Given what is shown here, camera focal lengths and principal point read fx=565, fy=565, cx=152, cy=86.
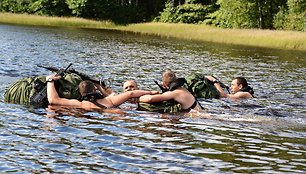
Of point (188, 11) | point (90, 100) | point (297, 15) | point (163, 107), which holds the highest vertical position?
point (188, 11)

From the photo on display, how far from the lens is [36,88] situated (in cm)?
1291

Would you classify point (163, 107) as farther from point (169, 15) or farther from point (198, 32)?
point (169, 15)

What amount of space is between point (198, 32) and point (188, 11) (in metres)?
18.9

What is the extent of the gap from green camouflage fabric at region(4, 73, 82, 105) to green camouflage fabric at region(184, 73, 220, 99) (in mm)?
3594

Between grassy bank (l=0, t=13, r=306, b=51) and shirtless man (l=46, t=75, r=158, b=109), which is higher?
grassy bank (l=0, t=13, r=306, b=51)

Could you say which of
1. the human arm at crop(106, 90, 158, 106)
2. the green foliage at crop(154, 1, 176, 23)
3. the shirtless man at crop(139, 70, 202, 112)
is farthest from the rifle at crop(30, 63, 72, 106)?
the green foliage at crop(154, 1, 176, 23)

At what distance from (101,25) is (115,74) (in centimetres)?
4461

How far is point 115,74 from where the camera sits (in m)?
21.0

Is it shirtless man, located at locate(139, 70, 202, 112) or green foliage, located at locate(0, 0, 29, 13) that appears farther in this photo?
green foliage, located at locate(0, 0, 29, 13)

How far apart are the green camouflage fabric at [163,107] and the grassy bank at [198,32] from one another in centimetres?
2763

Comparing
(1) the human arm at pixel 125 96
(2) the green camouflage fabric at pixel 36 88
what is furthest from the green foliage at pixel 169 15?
(1) the human arm at pixel 125 96

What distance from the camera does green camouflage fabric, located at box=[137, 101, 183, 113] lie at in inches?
477

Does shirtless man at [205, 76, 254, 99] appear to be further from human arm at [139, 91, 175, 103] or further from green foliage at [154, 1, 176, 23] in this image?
green foliage at [154, 1, 176, 23]

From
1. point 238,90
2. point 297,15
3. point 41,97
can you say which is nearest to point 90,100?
point 41,97
